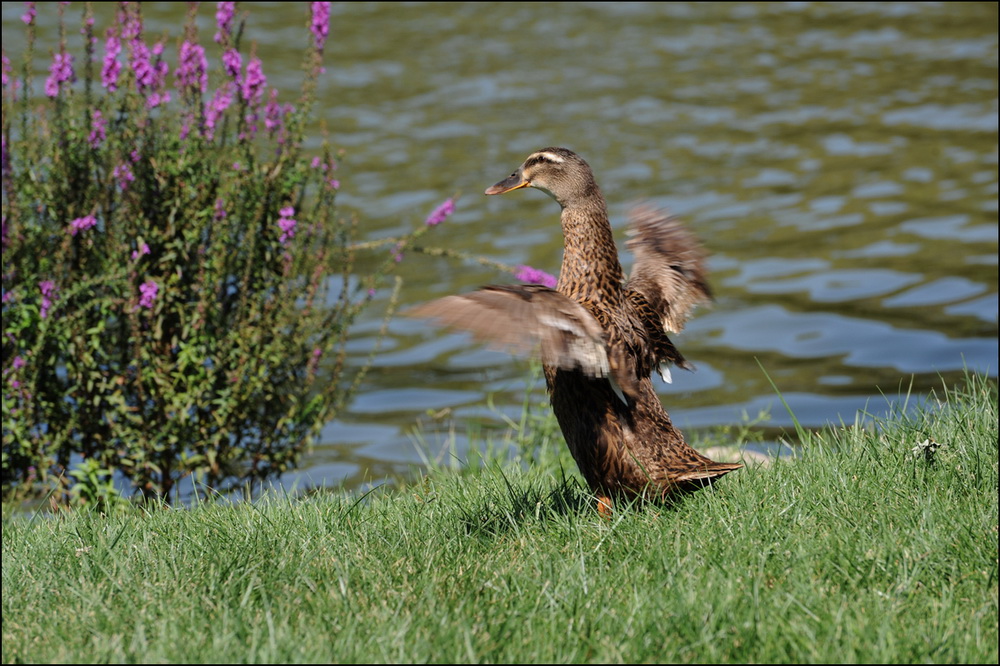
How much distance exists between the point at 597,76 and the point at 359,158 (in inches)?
218

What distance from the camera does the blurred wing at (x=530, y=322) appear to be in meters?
4.04

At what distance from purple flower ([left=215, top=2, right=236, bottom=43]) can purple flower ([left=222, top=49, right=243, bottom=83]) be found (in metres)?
0.09

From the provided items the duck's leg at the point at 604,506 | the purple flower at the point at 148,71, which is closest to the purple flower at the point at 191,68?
the purple flower at the point at 148,71

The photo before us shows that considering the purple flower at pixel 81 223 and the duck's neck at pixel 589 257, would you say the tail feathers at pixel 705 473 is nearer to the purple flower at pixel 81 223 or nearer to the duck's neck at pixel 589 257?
the duck's neck at pixel 589 257

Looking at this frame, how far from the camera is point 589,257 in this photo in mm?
4797

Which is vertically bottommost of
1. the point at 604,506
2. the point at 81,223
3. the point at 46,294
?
the point at 604,506

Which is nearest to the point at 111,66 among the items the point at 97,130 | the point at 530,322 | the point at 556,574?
the point at 97,130

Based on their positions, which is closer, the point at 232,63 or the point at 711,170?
the point at 232,63

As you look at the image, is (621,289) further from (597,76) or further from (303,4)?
(303,4)

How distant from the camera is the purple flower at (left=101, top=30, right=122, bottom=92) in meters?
6.66

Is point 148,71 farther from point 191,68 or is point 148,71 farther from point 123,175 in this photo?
point 123,175

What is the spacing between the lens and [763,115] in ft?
59.2

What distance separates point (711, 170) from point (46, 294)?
10.9 meters

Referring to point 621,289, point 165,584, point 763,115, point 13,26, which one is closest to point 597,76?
point 763,115
